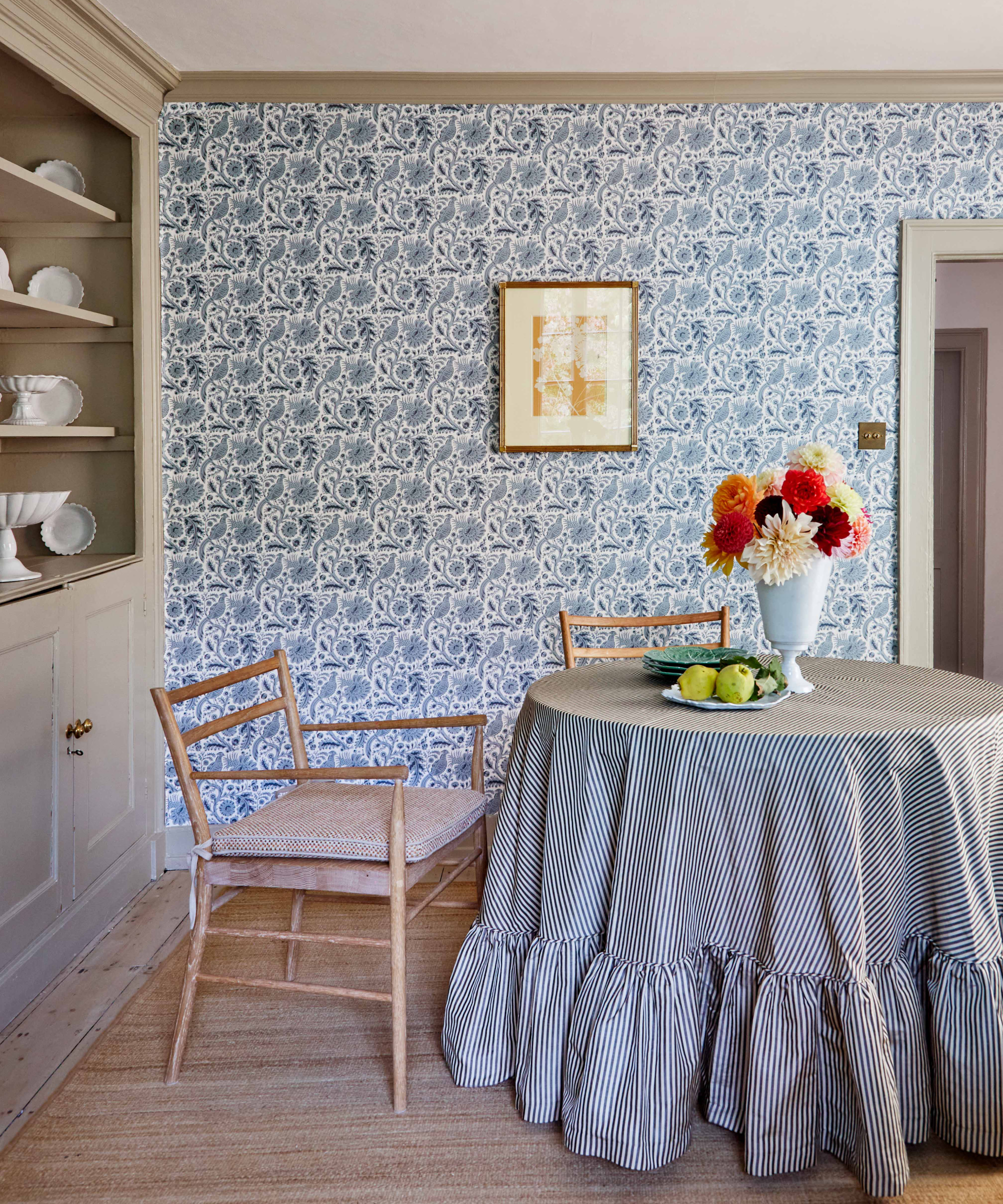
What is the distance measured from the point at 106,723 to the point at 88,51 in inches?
75.6

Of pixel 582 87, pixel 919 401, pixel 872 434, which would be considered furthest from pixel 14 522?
pixel 919 401

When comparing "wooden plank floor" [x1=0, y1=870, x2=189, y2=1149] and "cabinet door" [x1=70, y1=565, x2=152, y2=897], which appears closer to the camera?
"wooden plank floor" [x1=0, y1=870, x2=189, y2=1149]

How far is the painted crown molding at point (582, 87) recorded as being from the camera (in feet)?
10.4

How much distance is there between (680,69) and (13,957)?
3.21 m

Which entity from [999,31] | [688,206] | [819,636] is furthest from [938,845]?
[999,31]

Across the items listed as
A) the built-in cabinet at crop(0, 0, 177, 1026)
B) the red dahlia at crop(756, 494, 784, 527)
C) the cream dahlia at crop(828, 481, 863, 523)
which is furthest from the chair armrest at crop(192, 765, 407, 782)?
the cream dahlia at crop(828, 481, 863, 523)

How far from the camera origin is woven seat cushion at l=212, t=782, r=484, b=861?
2037 mm

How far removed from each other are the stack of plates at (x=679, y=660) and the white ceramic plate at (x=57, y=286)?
223 centimetres

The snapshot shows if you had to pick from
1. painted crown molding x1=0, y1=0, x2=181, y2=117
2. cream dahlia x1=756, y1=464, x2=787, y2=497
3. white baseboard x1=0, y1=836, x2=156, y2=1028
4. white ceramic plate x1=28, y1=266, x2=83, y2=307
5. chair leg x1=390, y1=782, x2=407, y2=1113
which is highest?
painted crown molding x1=0, y1=0, x2=181, y2=117

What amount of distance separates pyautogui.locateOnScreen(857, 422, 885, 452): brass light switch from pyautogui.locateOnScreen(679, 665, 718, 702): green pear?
5.65ft

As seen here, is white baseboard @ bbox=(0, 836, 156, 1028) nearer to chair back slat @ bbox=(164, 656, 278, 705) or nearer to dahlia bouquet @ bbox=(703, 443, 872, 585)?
chair back slat @ bbox=(164, 656, 278, 705)

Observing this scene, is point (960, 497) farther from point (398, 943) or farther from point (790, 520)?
→ point (398, 943)

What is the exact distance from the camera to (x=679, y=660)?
7.28ft

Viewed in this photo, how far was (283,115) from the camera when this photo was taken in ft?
10.6
